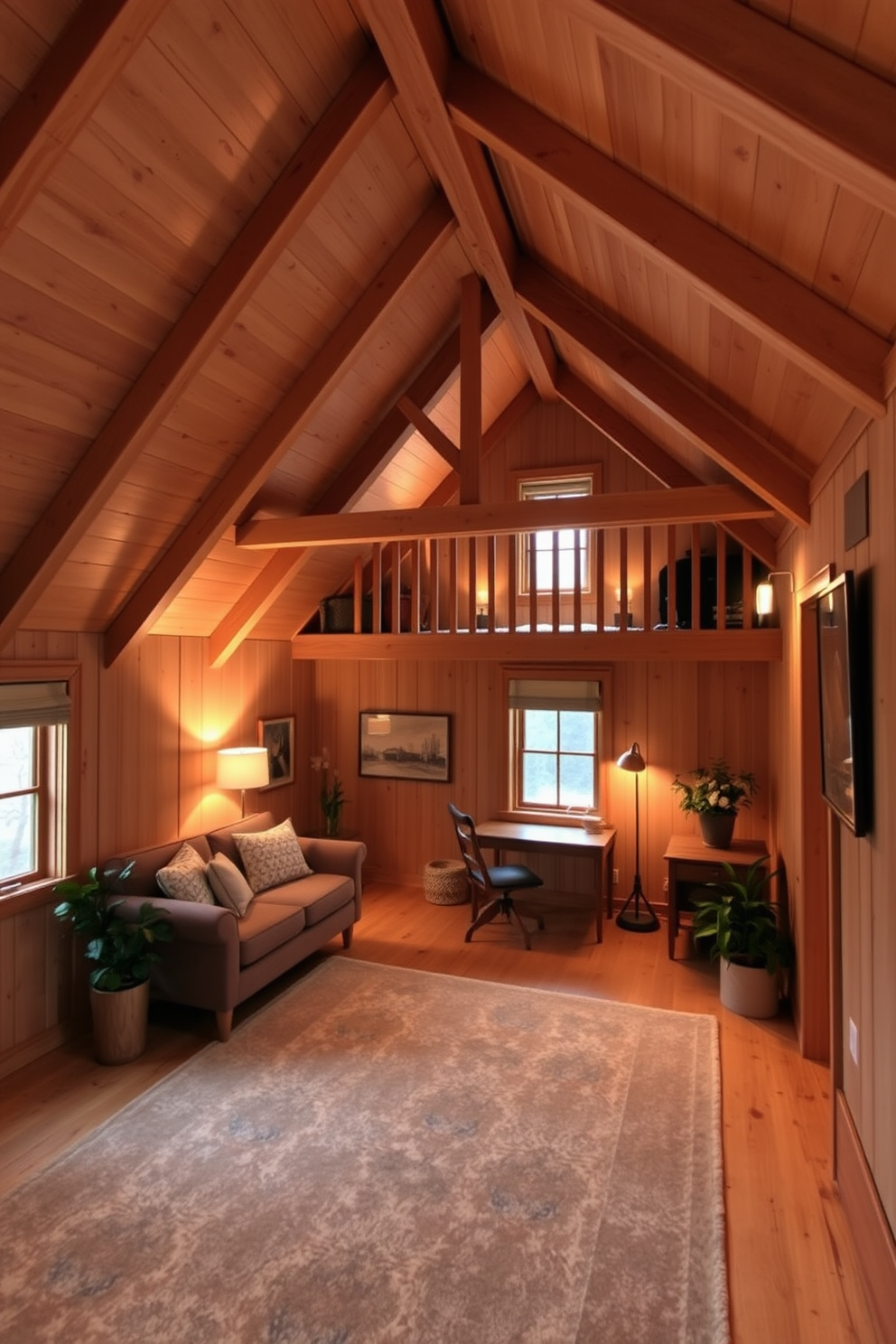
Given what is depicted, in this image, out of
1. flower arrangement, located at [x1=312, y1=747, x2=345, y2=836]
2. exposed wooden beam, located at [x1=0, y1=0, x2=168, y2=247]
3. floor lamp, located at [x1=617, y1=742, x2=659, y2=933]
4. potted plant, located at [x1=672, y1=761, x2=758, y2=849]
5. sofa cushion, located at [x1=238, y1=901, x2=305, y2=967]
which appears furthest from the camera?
flower arrangement, located at [x1=312, y1=747, x2=345, y2=836]

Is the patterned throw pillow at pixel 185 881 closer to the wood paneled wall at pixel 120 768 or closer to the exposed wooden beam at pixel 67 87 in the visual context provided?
the wood paneled wall at pixel 120 768

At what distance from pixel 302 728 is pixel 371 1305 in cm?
469

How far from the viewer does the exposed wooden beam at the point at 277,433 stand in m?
3.46

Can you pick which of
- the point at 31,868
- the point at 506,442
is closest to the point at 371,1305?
the point at 31,868

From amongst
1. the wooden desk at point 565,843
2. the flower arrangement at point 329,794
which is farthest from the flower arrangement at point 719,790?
the flower arrangement at point 329,794

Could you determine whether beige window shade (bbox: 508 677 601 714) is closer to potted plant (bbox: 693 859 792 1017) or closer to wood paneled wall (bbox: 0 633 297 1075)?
potted plant (bbox: 693 859 792 1017)

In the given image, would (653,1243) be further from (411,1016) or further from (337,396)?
(337,396)

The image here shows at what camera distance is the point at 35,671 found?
3.66m

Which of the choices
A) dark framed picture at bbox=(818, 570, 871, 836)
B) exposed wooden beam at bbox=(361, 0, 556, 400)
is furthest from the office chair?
exposed wooden beam at bbox=(361, 0, 556, 400)

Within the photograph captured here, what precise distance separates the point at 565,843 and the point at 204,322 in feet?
12.6

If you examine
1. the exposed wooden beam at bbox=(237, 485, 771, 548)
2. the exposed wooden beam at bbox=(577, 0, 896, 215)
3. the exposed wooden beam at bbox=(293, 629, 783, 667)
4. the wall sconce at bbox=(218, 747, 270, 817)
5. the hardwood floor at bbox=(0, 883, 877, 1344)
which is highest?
the exposed wooden beam at bbox=(577, 0, 896, 215)

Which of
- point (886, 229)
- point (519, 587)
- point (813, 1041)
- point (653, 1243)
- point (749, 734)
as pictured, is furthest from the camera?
point (519, 587)

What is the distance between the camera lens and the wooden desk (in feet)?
16.2

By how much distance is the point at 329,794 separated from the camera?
641 centimetres
